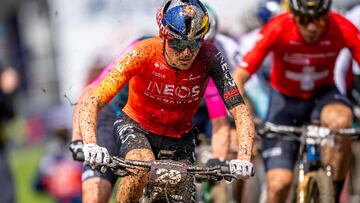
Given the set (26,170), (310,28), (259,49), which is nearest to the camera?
(259,49)

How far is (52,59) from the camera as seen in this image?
33.1 metres

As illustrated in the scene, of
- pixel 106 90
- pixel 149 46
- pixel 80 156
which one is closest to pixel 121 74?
pixel 106 90

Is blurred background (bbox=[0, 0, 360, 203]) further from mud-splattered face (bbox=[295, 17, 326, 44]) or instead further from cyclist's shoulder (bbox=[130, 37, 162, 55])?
mud-splattered face (bbox=[295, 17, 326, 44])

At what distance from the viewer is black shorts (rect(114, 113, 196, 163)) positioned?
9680mm

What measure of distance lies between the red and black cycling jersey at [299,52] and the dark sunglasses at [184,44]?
2.28 meters

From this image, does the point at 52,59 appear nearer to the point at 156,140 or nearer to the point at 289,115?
the point at 289,115

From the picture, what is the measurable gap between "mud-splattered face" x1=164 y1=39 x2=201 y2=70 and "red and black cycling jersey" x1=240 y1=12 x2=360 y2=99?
208 centimetres

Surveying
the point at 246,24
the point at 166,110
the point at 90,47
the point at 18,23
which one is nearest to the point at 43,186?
the point at 246,24

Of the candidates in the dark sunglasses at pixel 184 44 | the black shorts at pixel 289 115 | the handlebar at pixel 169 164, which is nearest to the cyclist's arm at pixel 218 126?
the black shorts at pixel 289 115

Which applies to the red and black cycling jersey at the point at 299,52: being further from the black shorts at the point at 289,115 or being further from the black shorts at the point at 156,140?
the black shorts at the point at 156,140

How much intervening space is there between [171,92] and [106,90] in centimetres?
66

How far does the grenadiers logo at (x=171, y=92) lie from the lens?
31.8 ft

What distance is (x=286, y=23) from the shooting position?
11.8 m

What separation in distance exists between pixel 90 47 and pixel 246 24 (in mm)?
8771
